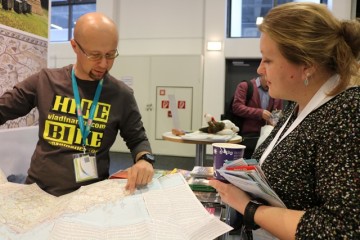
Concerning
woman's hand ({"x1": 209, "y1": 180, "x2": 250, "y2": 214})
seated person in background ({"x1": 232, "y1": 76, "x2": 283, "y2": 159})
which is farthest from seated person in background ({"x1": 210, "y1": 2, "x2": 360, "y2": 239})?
seated person in background ({"x1": 232, "y1": 76, "x2": 283, "y2": 159})

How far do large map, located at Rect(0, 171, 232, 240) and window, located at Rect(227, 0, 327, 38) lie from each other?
576 cm

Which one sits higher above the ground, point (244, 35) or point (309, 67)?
point (244, 35)

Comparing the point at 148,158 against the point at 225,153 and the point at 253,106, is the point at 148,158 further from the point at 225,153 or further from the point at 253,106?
the point at 253,106

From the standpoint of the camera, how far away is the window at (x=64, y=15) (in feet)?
24.5

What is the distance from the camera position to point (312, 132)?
2.43 feet

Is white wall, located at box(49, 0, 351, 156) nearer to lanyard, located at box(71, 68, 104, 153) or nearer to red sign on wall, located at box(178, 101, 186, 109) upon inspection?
red sign on wall, located at box(178, 101, 186, 109)

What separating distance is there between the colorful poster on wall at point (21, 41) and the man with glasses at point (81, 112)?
0.31 metres

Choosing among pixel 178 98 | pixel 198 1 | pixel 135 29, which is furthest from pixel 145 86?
pixel 198 1

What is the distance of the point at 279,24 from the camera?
0.82m

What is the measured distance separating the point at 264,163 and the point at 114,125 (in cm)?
72

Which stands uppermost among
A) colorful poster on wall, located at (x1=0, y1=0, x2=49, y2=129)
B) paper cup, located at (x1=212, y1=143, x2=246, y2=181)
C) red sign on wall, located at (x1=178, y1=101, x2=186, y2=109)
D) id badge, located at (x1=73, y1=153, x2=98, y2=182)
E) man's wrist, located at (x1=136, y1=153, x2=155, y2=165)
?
colorful poster on wall, located at (x1=0, y1=0, x2=49, y2=129)

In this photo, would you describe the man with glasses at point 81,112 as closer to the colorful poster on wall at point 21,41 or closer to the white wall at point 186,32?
the colorful poster on wall at point 21,41

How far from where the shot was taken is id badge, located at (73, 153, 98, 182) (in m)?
1.20

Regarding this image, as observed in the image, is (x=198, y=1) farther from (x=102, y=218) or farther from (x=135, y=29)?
(x=102, y=218)
